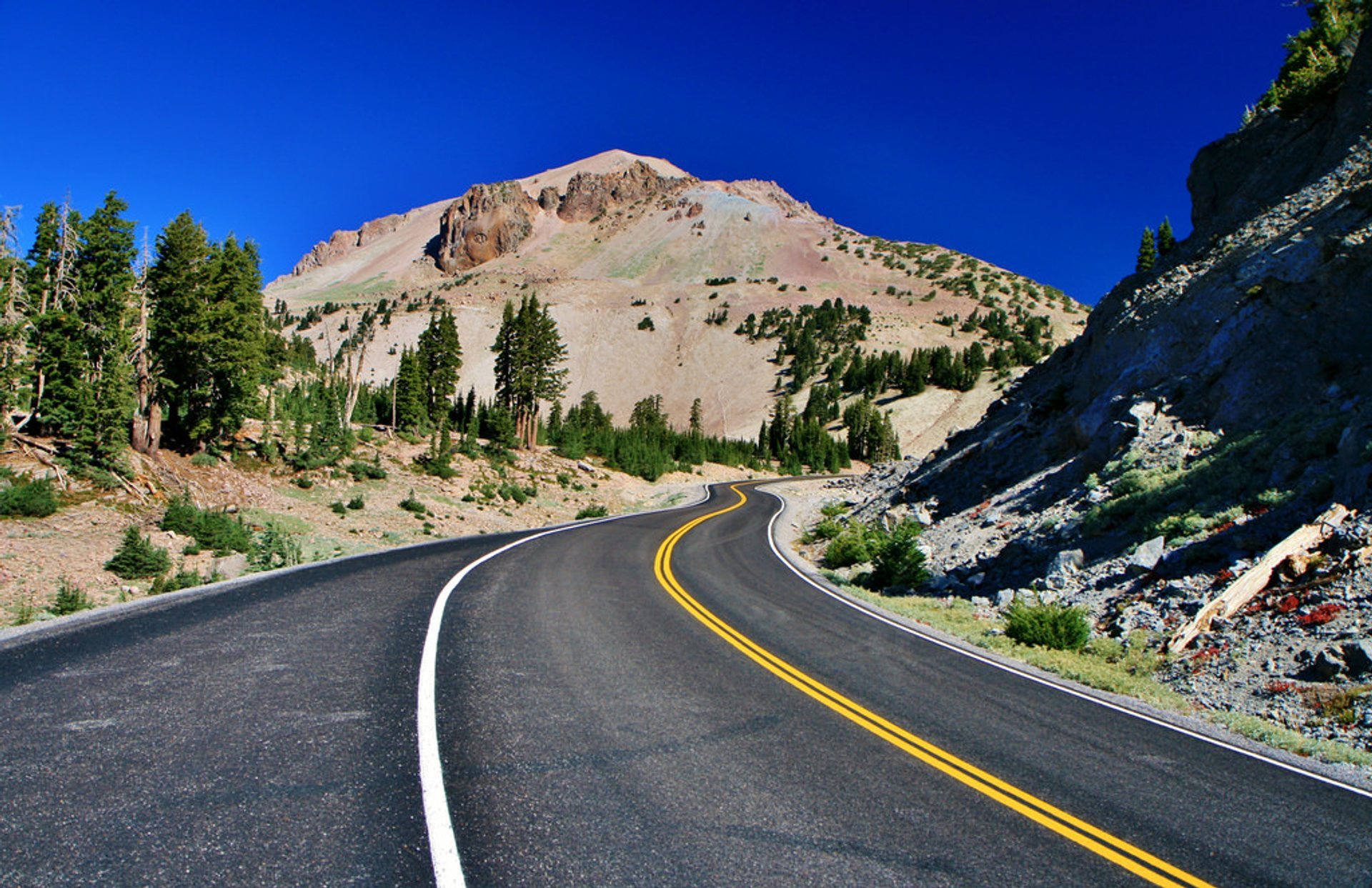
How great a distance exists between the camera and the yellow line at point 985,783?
399cm

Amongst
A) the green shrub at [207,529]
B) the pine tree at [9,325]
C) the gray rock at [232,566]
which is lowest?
the gray rock at [232,566]

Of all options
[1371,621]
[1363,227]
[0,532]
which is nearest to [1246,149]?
[1363,227]

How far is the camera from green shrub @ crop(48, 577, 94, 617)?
12195 millimetres

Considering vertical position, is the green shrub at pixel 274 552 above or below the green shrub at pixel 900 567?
below

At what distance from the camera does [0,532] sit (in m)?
17.6

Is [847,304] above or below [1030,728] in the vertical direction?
above

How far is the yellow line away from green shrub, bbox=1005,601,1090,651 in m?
5.14

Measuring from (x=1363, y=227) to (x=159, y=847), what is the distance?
2499 centimetres

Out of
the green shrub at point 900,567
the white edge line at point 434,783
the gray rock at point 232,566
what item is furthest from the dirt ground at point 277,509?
the green shrub at point 900,567

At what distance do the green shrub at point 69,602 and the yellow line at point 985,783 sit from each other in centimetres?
1261

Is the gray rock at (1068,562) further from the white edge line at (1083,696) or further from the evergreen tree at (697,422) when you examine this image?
the evergreen tree at (697,422)

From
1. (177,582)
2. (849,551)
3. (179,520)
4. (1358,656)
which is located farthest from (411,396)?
(1358,656)

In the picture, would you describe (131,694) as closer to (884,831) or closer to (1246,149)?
(884,831)

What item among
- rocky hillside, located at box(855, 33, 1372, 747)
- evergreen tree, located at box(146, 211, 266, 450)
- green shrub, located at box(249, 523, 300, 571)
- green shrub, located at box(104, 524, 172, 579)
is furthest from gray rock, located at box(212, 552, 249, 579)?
rocky hillside, located at box(855, 33, 1372, 747)
